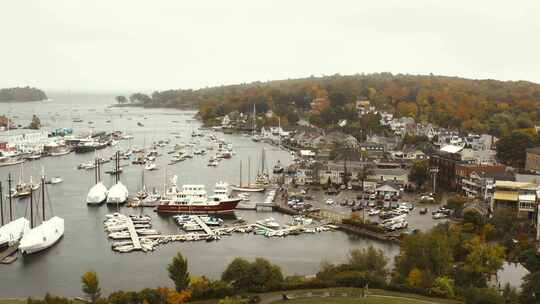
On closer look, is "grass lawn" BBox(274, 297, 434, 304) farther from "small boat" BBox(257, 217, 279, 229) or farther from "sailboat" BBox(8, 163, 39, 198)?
"sailboat" BBox(8, 163, 39, 198)

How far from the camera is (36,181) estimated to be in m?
19.9

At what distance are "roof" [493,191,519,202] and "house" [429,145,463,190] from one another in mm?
3461

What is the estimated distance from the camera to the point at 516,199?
14133mm

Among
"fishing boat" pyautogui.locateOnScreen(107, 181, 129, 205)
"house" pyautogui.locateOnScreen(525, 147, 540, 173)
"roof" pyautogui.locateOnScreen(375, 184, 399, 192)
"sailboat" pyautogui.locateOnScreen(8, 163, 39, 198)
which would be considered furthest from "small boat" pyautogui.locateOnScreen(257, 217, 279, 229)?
"house" pyautogui.locateOnScreen(525, 147, 540, 173)

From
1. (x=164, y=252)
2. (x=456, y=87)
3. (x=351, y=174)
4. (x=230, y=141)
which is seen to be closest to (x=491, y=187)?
(x=351, y=174)

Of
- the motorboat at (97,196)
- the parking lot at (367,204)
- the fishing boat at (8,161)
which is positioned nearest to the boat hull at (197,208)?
the motorboat at (97,196)

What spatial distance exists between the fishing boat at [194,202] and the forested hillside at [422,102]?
49.0ft

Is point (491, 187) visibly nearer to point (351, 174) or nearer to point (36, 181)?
point (351, 174)

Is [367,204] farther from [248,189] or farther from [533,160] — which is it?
[533,160]

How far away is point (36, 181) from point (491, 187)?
14694 mm

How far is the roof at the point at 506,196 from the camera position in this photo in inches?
558

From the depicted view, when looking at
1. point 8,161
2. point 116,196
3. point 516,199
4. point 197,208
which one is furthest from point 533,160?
point 8,161

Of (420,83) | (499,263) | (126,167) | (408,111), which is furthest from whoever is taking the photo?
(420,83)

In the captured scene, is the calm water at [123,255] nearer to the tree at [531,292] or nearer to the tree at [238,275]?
the tree at [238,275]
